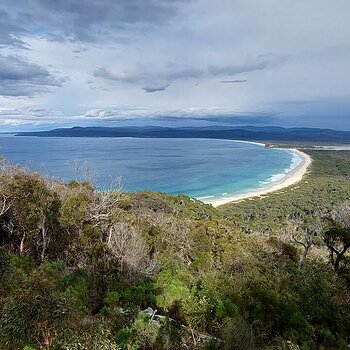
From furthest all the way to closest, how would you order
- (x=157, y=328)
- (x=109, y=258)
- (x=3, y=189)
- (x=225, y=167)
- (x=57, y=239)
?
(x=225, y=167), (x=57, y=239), (x=3, y=189), (x=109, y=258), (x=157, y=328)

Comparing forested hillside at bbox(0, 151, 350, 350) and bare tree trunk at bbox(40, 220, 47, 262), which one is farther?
bare tree trunk at bbox(40, 220, 47, 262)

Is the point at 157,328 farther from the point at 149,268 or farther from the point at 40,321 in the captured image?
the point at 149,268

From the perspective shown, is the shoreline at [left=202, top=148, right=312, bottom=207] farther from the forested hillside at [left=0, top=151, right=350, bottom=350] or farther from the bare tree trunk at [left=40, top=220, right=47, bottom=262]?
the bare tree trunk at [left=40, top=220, right=47, bottom=262]

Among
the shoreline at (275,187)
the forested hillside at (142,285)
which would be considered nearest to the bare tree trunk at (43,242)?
the forested hillside at (142,285)

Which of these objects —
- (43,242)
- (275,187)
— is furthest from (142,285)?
(275,187)

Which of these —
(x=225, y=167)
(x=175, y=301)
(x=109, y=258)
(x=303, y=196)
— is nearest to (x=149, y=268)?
(x=109, y=258)

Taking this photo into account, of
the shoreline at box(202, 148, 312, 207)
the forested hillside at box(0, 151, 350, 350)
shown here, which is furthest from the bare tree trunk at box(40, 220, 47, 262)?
the shoreline at box(202, 148, 312, 207)

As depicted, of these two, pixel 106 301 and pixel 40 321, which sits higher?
pixel 40 321

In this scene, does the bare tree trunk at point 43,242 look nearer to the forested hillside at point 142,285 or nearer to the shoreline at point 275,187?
the forested hillside at point 142,285
